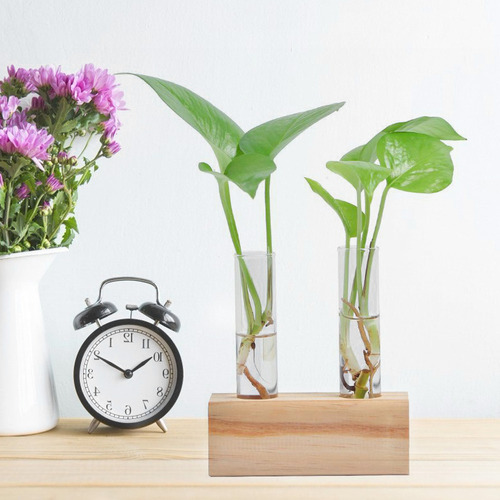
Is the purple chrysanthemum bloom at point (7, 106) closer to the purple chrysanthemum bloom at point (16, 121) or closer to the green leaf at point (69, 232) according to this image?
the purple chrysanthemum bloom at point (16, 121)

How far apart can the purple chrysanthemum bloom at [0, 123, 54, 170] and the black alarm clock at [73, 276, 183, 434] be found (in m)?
0.23

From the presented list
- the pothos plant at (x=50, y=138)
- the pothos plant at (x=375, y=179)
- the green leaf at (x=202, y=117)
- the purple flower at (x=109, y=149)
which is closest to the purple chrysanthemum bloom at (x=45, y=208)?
the pothos plant at (x=50, y=138)

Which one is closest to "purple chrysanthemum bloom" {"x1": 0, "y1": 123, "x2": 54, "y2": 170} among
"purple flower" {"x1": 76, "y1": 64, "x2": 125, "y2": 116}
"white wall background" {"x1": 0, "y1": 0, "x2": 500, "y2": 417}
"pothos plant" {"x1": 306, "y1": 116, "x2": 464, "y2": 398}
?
"purple flower" {"x1": 76, "y1": 64, "x2": 125, "y2": 116}

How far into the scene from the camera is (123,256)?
116 centimetres

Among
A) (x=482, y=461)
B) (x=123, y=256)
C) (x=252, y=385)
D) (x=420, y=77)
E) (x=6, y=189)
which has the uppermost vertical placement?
(x=420, y=77)

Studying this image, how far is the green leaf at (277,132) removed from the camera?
2.73 feet

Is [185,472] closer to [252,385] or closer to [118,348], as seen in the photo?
[252,385]

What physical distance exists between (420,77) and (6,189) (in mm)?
634

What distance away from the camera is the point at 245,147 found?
2.77 feet

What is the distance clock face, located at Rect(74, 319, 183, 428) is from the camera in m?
1.03

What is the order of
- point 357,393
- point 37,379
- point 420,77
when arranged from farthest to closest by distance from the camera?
1. point 420,77
2. point 37,379
3. point 357,393

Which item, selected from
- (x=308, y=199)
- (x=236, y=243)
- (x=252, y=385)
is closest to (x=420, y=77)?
(x=308, y=199)

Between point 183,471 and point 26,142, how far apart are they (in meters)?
0.45

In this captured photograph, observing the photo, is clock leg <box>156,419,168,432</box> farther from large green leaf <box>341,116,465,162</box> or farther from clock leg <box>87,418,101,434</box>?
large green leaf <box>341,116,465,162</box>
